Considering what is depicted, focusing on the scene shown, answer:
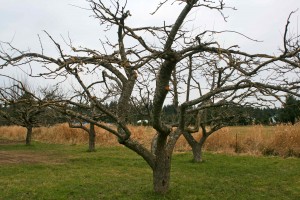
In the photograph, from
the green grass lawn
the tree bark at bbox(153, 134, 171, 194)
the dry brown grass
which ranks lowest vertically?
the green grass lawn

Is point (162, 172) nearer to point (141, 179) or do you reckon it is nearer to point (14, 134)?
point (141, 179)

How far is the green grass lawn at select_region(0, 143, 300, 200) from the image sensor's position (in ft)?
27.1

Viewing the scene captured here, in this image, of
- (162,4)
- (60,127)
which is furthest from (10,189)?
(60,127)

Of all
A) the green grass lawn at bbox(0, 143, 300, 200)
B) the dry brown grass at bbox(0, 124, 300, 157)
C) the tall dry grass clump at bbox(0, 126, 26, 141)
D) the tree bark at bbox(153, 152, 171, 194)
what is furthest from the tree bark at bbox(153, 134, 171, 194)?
the tall dry grass clump at bbox(0, 126, 26, 141)

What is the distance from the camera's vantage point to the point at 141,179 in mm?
10281

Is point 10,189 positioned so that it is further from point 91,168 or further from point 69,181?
point 91,168

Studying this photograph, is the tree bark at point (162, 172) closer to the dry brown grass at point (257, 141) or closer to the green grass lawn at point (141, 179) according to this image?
the green grass lawn at point (141, 179)

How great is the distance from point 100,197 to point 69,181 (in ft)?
6.70

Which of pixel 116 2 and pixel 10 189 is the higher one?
pixel 116 2

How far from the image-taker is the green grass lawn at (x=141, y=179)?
8273mm

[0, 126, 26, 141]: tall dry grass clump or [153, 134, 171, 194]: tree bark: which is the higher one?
[0, 126, 26, 141]: tall dry grass clump

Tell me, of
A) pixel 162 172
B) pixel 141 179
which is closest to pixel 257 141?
pixel 141 179

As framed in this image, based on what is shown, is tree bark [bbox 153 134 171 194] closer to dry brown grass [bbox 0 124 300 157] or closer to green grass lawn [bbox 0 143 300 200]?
green grass lawn [bbox 0 143 300 200]

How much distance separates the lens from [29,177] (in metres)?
10.5
